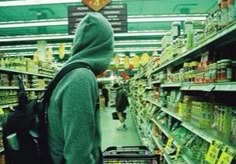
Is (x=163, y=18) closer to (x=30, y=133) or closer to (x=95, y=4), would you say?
(x=95, y=4)

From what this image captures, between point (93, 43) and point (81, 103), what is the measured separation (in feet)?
1.26

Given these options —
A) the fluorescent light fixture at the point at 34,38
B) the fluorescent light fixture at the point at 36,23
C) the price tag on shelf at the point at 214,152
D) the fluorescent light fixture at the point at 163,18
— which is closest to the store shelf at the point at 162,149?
the price tag on shelf at the point at 214,152

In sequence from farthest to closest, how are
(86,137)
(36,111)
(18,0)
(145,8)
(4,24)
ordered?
(4,24) < (145,8) < (18,0) < (36,111) < (86,137)

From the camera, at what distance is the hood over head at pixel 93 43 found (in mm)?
1921

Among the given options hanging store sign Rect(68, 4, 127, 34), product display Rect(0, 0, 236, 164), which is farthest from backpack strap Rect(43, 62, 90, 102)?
hanging store sign Rect(68, 4, 127, 34)

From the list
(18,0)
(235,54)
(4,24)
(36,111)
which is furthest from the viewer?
(4,24)

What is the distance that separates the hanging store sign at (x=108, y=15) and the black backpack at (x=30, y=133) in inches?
255

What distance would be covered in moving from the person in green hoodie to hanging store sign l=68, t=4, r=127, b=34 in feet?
20.8

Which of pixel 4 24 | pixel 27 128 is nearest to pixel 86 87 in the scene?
pixel 27 128

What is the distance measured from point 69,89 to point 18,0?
8.52 m

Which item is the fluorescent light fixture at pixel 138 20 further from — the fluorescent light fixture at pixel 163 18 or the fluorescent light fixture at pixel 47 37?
the fluorescent light fixture at pixel 47 37

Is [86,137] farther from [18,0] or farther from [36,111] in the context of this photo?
[18,0]

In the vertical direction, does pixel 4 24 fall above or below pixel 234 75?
above

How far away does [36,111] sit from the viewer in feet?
6.06
